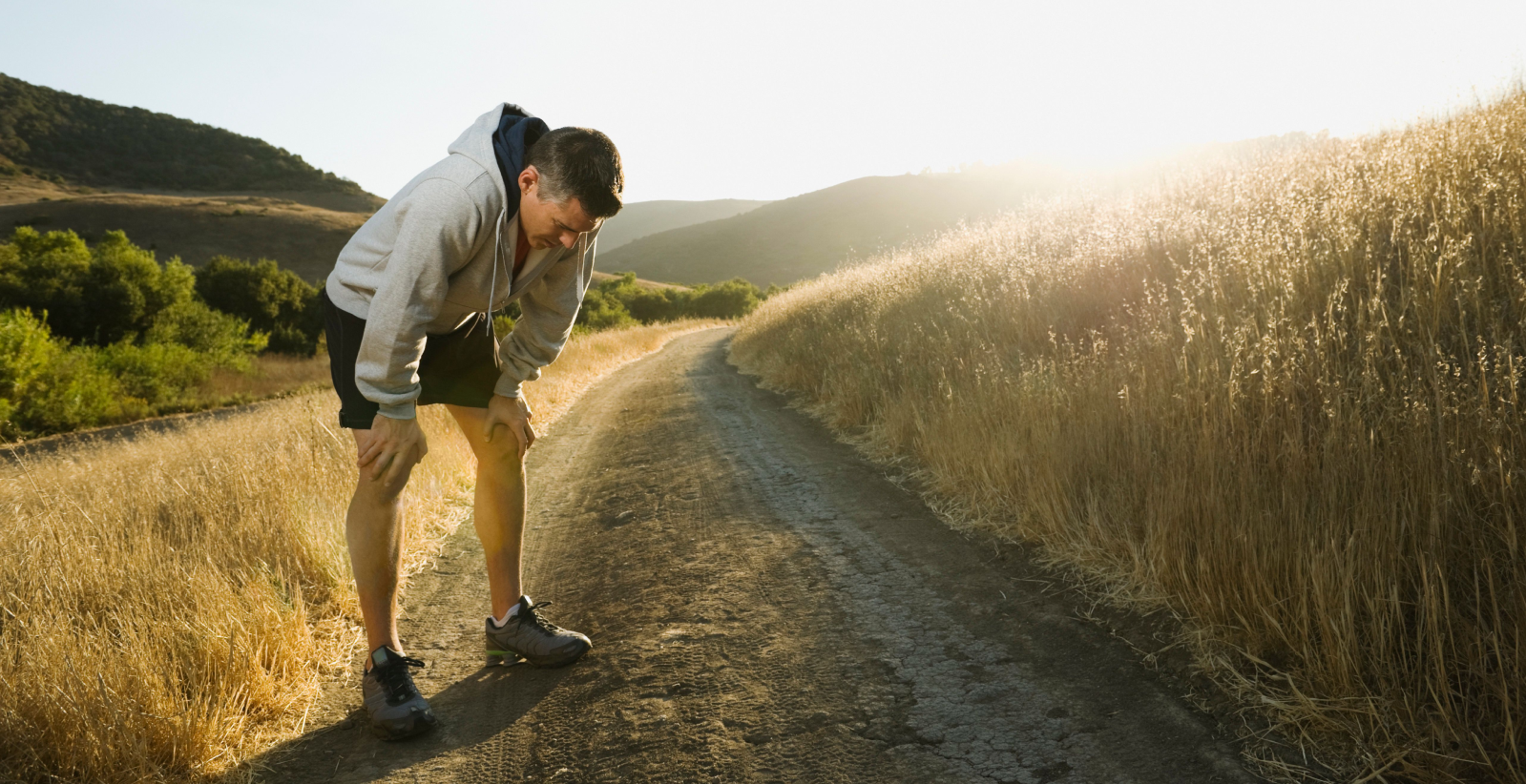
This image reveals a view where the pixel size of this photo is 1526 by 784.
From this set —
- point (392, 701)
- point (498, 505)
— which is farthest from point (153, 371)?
point (392, 701)

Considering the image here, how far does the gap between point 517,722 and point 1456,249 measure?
4036mm

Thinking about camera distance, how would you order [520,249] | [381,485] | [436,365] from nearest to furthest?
1. [381,485]
2. [520,249]
3. [436,365]

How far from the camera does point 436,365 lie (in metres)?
2.59

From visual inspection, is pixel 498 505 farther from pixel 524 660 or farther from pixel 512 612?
pixel 524 660

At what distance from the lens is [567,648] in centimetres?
271

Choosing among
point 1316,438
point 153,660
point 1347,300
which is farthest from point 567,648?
point 1347,300

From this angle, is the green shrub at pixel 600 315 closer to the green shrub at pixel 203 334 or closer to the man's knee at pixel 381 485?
the green shrub at pixel 203 334

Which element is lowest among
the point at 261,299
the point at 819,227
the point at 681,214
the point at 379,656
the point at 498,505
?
the point at 379,656

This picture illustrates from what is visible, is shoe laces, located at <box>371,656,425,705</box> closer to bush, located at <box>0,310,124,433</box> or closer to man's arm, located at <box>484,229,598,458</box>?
man's arm, located at <box>484,229,598,458</box>

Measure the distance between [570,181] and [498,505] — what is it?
1336mm

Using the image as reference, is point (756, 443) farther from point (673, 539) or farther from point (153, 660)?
point (153, 660)

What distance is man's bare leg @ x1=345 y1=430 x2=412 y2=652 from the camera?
7.65 ft

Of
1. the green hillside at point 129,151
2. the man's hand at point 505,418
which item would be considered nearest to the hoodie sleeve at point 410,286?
the man's hand at point 505,418

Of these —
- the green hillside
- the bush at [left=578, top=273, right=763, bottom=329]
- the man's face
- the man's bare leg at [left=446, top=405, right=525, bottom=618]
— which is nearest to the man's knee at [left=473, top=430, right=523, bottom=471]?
the man's bare leg at [left=446, top=405, right=525, bottom=618]
